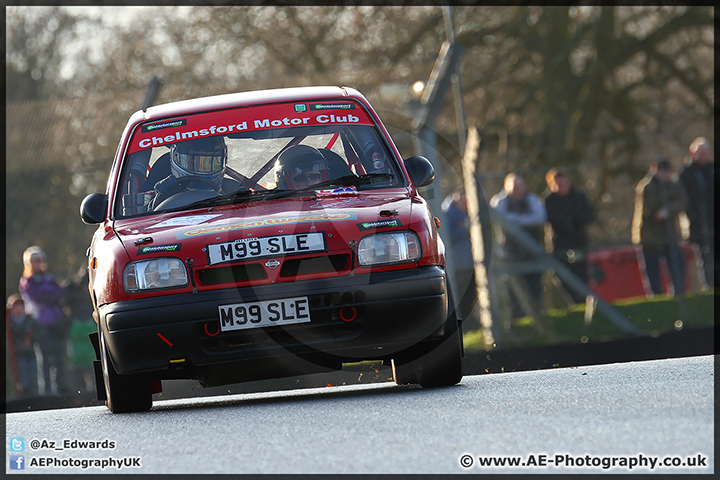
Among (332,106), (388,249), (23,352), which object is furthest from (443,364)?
(23,352)

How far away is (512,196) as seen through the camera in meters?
14.0

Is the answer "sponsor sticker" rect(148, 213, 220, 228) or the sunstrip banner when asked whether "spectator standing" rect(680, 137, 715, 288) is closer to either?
the sunstrip banner

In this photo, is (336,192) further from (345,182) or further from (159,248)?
(159,248)

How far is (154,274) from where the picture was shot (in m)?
6.41

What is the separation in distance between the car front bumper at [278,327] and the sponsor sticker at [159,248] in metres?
0.25

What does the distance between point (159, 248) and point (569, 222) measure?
27.4ft

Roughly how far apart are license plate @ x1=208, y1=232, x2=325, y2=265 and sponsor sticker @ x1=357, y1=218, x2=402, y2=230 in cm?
Answer: 23

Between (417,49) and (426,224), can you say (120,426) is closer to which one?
(426,224)

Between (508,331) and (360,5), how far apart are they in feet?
32.7

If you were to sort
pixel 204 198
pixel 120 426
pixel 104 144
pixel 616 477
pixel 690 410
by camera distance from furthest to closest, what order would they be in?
pixel 104 144, pixel 204 198, pixel 120 426, pixel 690 410, pixel 616 477

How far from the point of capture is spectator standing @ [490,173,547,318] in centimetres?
1365

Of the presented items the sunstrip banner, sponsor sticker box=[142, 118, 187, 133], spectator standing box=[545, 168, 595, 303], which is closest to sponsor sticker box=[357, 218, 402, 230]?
the sunstrip banner

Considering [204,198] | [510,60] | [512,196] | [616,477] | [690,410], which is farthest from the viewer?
[510,60]

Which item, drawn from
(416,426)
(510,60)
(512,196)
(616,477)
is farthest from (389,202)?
(510,60)
